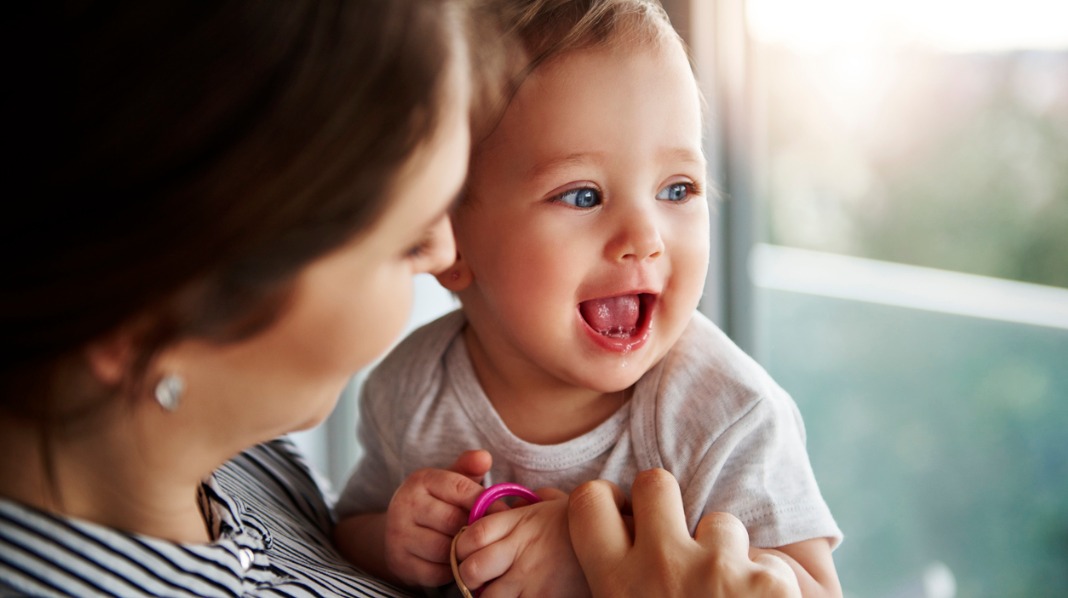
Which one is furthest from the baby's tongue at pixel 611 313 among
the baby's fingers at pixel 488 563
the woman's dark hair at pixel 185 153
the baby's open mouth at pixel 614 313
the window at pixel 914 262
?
the window at pixel 914 262

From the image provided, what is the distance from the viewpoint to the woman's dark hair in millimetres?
586

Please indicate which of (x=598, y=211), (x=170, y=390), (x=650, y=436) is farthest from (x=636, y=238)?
(x=170, y=390)

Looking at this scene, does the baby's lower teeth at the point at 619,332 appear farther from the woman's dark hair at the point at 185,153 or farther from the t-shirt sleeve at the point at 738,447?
the woman's dark hair at the point at 185,153

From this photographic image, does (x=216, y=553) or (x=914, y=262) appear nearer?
(x=216, y=553)

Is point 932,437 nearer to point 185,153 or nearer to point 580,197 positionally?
point 580,197

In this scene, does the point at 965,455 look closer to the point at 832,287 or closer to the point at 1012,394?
the point at 1012,394

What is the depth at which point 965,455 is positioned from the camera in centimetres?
225

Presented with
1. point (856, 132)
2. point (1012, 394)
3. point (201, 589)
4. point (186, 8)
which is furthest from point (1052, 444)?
point (186, 8)

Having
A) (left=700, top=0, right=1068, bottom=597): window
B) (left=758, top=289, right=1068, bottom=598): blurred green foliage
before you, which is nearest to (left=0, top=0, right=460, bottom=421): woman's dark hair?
(left=700, top=0, right=1068, bottom=597): window

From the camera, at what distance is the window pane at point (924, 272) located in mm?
2004

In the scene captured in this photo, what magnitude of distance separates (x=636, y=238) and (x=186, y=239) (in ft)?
1.46

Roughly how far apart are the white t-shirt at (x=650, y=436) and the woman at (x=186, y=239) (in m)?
0.35

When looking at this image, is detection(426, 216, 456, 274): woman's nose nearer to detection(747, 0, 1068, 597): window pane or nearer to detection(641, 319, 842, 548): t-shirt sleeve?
detection(641, 319, 842, 548): t-shirt sleeve

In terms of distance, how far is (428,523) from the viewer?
95 cm
